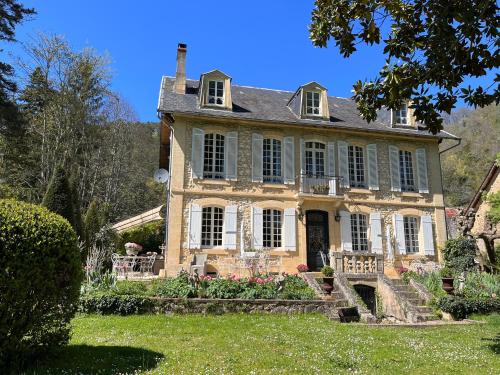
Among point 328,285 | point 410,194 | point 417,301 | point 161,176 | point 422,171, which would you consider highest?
point 422,171

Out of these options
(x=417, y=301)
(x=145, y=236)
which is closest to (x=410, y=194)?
(x=417, y=301)

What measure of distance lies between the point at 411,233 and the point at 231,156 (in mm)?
8509

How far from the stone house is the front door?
0.13 feet

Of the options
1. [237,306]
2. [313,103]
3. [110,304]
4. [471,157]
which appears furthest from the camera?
[471,157]

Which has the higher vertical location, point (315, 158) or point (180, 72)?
point (180, 72)

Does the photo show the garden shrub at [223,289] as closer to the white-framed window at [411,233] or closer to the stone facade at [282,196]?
the stone facade at [282,196]

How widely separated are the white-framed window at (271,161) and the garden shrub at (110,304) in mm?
7956

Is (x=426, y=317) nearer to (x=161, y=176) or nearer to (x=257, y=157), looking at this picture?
(x=257, y=157)

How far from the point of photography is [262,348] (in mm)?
6035

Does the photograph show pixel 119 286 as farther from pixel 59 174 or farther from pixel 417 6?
pixel 417 6

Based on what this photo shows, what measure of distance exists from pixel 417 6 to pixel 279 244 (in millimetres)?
11183

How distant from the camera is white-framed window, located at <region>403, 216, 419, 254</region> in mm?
16884

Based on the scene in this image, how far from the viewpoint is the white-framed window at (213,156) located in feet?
50.8

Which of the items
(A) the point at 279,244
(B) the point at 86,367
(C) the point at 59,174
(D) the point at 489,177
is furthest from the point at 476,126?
(B) the point at 86,367
